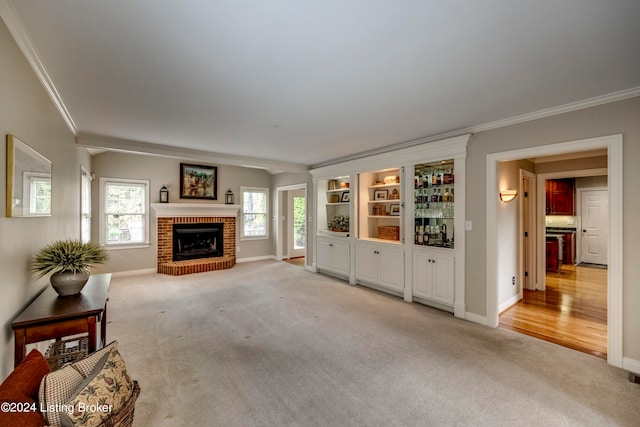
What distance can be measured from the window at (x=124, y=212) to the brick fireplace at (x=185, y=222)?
300 mm

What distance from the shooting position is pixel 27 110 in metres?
1.93

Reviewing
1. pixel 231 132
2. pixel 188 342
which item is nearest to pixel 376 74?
pixel 231 132

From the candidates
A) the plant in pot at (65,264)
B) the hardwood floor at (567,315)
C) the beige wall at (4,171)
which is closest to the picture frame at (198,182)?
the beige wall at (4,171)

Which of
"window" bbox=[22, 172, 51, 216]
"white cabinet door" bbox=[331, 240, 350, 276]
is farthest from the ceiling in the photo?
"white cabinet door" bbox=[331, 240, 350, 276]

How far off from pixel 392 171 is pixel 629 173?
3.09 m

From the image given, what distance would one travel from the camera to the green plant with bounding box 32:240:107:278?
6.69ft

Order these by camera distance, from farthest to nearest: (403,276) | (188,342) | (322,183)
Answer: (322,183) → (403,276) → (188,342)

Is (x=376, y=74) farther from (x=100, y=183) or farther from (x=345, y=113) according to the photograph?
(x=100, y=183)

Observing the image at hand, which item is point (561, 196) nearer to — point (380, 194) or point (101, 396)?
point (380, 194)

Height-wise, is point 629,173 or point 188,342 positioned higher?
point 629,173

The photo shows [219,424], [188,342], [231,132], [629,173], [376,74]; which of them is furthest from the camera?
[231,132]

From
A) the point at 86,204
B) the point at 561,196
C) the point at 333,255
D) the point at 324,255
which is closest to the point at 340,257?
the point at 333,255

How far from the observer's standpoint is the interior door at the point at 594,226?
23.0 feet

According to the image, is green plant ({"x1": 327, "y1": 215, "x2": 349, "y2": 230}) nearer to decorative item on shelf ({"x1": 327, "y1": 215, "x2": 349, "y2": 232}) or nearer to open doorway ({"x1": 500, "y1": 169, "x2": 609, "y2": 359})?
decorative item on shelf ({"x1": 327, "y1": 215, "x2": 349, "y2": 232})
